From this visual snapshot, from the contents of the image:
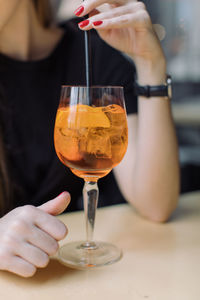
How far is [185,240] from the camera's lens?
0.98 metres

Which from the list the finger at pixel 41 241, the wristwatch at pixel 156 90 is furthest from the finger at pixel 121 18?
the finger at pixel 41 241

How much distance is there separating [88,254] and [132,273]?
0.44ft

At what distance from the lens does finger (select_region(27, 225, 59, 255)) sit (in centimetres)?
77

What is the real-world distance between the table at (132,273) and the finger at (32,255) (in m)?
0.04

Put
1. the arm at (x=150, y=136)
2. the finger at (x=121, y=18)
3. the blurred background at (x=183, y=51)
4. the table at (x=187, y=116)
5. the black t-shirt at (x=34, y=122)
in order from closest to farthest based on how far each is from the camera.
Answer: the finger at (x=121, y=18)
the arm at (x=150, y=136)
the black t-shirt at (x=34, y=122)
the table at (x=187, y=116)
the blurred background at (x=183, y=51)

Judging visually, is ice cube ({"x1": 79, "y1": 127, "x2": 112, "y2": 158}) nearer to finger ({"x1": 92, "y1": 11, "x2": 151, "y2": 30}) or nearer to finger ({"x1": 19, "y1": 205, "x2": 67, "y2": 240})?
finger ({"x1": 19, "y1": 205, "x2": 67, "y2": 240})

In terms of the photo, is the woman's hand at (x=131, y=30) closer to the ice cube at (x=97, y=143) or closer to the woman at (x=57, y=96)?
the woman at (x=57, y=96)

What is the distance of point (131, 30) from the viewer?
1201 mm

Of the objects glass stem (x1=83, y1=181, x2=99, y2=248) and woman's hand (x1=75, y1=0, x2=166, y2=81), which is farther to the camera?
woman's hand (x1=75, y1=0, x2=166, y2=81)

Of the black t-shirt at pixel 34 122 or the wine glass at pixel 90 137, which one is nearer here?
the wine glass at pixel 90 137

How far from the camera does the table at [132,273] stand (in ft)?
2.35

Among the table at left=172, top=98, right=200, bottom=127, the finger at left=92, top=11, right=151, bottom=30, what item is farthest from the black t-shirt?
the table at left=172, top=98, right=200, bottom=127

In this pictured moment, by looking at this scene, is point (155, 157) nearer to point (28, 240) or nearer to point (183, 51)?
point (28, 240)

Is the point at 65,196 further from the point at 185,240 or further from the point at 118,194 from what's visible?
the point at 118,194
